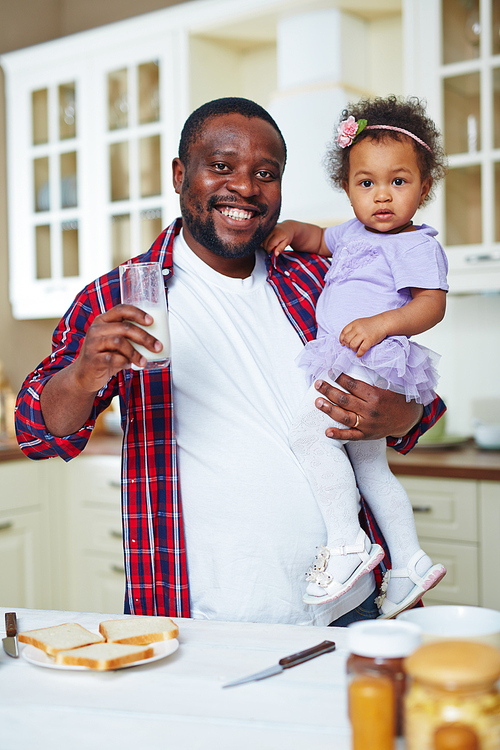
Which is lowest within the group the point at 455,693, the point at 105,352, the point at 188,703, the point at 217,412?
the point at 188,703

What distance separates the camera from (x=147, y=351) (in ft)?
3.39

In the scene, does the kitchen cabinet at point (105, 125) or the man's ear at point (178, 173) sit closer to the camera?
the man's ear at point (178, 173)

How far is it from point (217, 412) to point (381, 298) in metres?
0.36

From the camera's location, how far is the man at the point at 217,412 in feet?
4.05

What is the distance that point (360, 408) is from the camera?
129 cm

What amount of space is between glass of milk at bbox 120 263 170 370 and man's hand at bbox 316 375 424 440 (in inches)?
13.5

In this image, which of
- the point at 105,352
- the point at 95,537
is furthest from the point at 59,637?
the point at 95,537

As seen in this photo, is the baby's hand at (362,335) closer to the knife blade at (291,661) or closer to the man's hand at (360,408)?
the man's hand at (360,408)

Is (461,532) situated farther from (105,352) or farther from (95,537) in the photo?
(105,352)

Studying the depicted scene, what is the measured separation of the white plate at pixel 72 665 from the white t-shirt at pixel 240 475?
1.04 feet

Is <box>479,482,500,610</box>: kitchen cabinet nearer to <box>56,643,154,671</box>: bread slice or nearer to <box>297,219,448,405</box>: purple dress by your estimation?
<box>297,219,448,405</box>: purple dress

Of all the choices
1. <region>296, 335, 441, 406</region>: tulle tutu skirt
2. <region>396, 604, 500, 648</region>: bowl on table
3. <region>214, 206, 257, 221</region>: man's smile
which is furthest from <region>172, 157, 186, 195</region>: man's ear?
<region>396, 604, 500, 648</region>: bowl on table

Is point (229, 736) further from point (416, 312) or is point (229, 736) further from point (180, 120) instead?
point (180, 120)

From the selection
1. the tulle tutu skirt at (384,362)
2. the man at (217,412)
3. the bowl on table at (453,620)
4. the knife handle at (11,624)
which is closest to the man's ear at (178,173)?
the man at (217,412)
